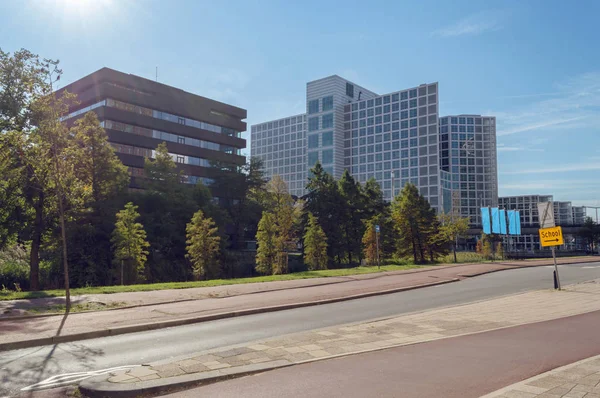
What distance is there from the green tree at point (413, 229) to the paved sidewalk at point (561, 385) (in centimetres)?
3255

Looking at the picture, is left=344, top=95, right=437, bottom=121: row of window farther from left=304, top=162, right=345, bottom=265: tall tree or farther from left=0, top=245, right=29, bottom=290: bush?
left=0, top=245, right=29, bottom=290: bush

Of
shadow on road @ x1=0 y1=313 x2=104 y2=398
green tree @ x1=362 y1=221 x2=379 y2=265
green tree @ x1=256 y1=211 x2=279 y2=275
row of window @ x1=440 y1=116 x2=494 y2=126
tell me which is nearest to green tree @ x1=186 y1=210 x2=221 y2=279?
green tree @ x1=256 y1=211 x2=279 y2=275

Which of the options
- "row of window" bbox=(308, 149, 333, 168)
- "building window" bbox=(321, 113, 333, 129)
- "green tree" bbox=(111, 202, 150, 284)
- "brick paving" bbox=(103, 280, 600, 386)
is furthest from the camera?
"row of window" bbox=(308, 149, 333, 168)

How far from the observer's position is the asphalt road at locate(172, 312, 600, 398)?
6105 millimetres

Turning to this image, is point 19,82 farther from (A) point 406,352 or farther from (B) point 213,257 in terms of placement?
(A) point 406,352

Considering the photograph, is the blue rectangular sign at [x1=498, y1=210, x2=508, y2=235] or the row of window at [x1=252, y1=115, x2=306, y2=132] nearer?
the blue rectangular sign at [x1=498, y1=210, x2=508, y2=235]

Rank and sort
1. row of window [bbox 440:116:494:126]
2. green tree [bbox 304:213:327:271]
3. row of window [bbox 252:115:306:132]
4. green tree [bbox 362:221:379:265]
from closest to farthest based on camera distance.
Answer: green tree [bbox 304:213:327:271] < green tree [bbox 362:221:379:265] < row of window [bbox 252:115:306:132] < row of window [bbox 440:116:494:126]

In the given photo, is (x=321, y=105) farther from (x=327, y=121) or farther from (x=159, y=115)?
(x=159, y=115)

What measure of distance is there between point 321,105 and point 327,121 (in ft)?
15.9

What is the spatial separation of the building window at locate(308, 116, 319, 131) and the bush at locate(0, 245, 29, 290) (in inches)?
4016

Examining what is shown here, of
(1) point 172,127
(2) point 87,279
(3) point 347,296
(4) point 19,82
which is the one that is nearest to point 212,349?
Answer: (3) point 347,296

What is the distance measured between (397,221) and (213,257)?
15982mm

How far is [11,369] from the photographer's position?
7.56 m

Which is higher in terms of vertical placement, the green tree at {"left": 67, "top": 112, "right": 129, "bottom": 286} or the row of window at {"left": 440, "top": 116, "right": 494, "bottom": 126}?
the row of window at {"left": 440, "top": 116, "right": 494, "bottom": 126}
